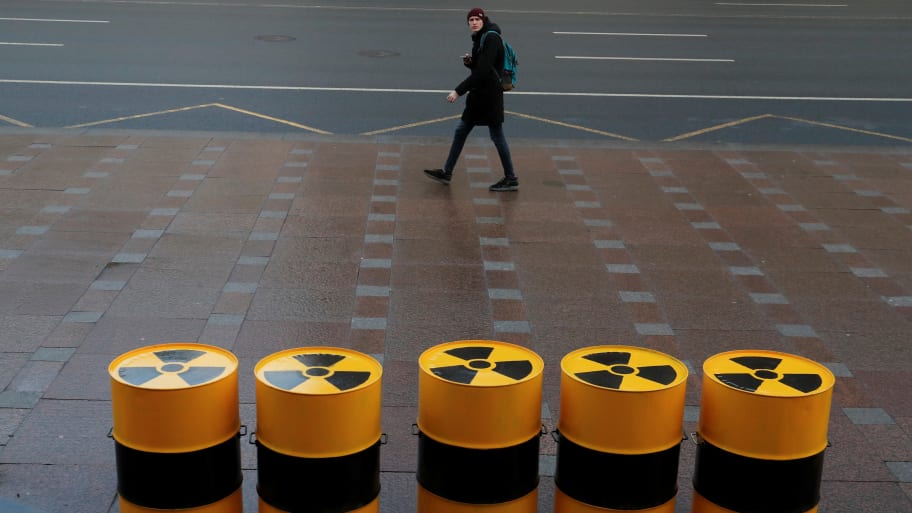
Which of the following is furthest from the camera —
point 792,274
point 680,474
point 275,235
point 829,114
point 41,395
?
point 829,114

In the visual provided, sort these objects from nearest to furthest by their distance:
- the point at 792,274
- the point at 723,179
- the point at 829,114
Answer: the point at 792,274, the point at 723,179, the point at 829,114

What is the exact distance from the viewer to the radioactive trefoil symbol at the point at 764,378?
456 centimetres

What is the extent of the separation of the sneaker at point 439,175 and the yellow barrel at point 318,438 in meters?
7.26

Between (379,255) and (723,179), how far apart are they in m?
4.80

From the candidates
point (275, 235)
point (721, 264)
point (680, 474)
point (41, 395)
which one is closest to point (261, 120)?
point (275, 235)

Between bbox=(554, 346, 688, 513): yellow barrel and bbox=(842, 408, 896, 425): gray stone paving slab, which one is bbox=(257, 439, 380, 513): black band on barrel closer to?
bbox=(554, 346, 688, 513): yellow barrel

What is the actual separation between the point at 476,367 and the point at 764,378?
1253 mm

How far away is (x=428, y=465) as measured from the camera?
15.3ft

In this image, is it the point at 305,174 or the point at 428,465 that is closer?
the point at 428,465

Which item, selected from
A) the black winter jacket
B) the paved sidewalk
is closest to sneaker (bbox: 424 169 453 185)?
the paved sidewalk

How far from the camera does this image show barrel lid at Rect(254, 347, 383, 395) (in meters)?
4.42

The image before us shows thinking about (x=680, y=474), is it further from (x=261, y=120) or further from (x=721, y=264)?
(x=261, y=120)

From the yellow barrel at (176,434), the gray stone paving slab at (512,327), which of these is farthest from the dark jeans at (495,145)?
the yellow barrel at (176,434)

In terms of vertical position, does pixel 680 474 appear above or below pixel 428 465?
A: below
